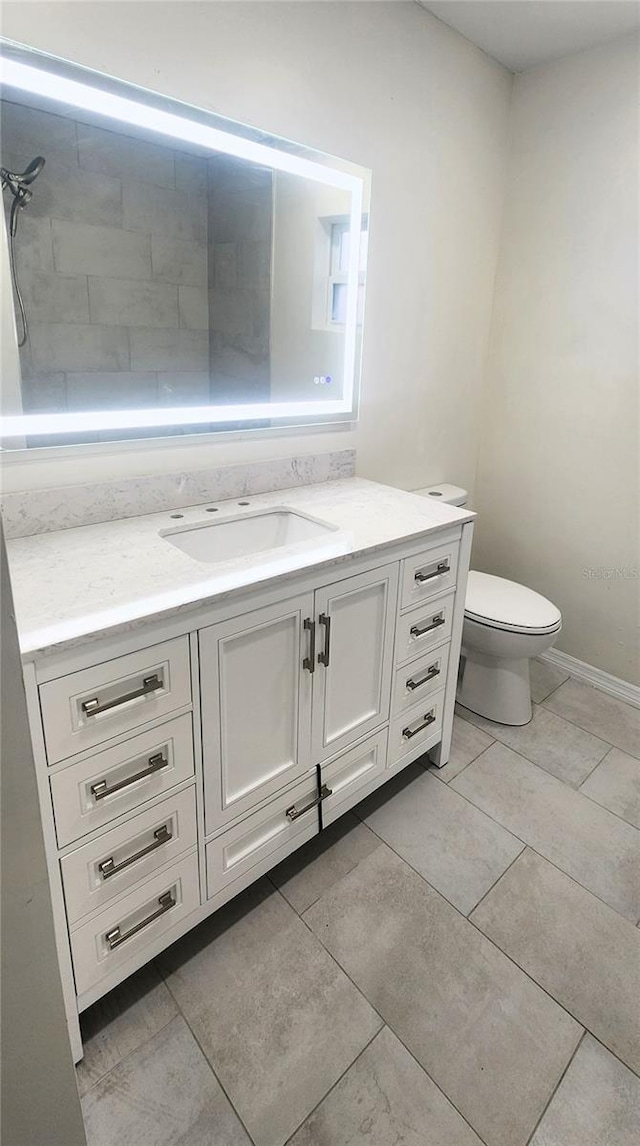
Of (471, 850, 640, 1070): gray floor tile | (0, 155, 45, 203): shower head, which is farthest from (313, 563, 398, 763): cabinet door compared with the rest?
(0, 155, 45, 203): shower head

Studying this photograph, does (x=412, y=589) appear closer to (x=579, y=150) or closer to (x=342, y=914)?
(x=342, y=914)

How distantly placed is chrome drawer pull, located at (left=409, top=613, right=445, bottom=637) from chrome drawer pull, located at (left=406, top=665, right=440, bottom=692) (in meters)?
0.14

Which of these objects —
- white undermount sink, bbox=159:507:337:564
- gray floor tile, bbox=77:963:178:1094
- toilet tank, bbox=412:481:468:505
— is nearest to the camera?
gray floor tile, bbox=77:963:178:1094

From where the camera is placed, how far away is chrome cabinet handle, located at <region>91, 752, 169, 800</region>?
1045 mm

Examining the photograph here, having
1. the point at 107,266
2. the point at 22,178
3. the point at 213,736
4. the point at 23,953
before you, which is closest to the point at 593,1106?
the point at 213,736

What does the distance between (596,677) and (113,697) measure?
6.87 feet

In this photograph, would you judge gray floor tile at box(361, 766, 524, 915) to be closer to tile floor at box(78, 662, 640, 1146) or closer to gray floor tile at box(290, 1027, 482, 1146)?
tile floor at box(78, 662, 640, 1146)

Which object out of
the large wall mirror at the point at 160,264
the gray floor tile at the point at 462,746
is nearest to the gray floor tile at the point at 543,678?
the gray floor tile at the point at 462,746

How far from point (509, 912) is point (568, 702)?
1070 mm

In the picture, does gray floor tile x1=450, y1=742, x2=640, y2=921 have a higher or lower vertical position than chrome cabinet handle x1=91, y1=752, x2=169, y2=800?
lower

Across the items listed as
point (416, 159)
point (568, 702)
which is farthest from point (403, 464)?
point (568, 702)

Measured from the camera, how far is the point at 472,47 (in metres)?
2.01

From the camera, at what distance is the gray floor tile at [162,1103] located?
1.06 m

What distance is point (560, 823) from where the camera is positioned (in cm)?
178
